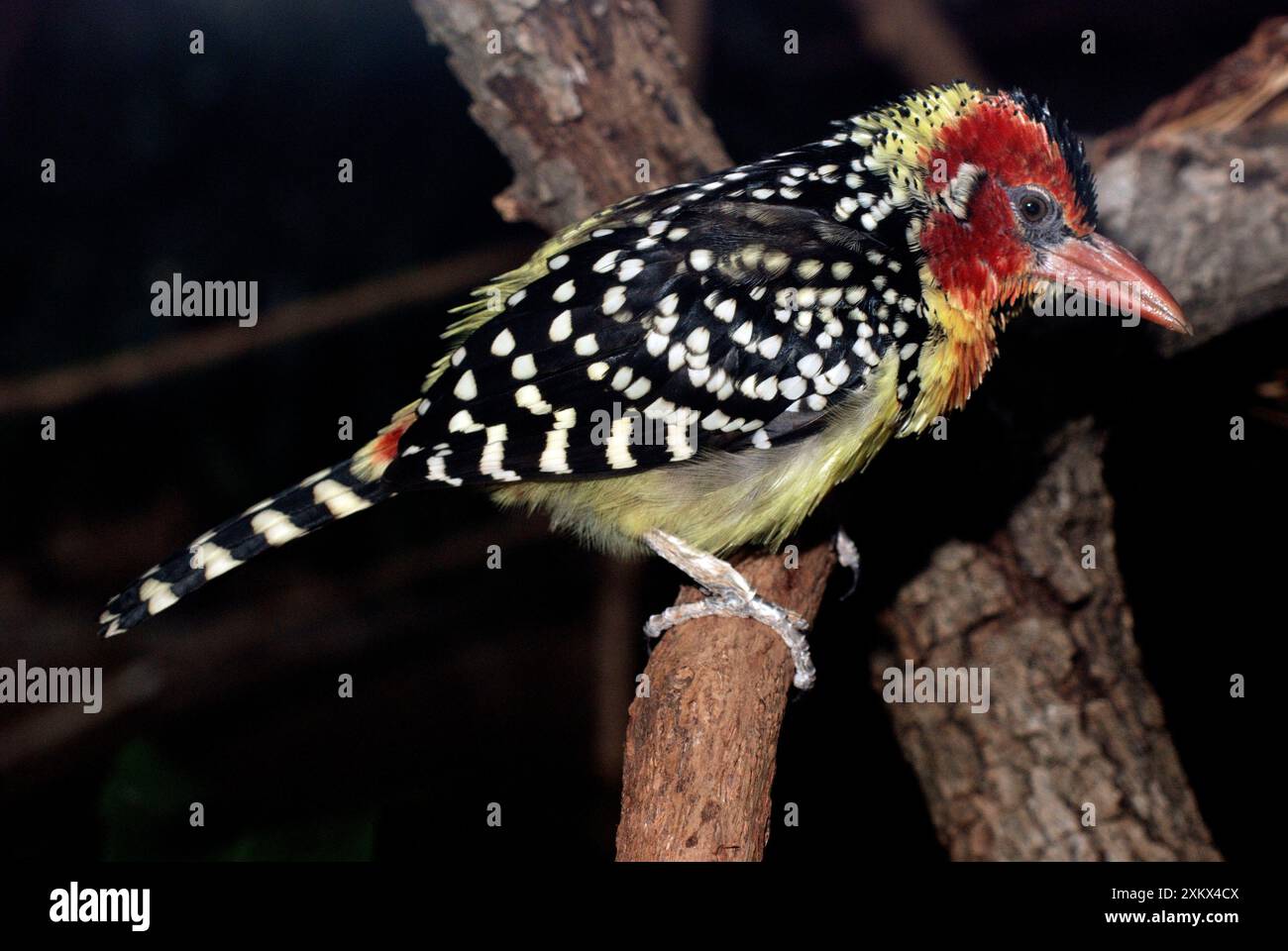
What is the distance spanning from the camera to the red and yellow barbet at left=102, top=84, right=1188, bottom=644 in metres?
2.39

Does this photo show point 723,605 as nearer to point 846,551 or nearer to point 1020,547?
point 846,551

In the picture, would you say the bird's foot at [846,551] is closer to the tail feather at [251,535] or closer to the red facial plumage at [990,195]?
the red facial plumage at [990,195]

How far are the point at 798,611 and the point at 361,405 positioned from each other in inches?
121

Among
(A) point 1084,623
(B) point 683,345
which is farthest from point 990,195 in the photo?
(A) point 1084,623

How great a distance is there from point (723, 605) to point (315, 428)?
317cm

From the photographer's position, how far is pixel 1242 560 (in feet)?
11.8

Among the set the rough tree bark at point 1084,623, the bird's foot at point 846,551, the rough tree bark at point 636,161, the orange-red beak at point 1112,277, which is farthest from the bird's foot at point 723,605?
the orange-red beak at point 1112,277

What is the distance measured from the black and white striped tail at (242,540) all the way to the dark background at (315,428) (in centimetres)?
170

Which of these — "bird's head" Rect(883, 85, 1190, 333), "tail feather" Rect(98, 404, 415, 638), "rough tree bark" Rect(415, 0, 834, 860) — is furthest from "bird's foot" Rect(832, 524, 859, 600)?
"tail feather" Rect(98, 404, 415, 638)

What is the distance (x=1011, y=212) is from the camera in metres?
2.55

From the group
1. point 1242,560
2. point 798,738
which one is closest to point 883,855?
point 798,738

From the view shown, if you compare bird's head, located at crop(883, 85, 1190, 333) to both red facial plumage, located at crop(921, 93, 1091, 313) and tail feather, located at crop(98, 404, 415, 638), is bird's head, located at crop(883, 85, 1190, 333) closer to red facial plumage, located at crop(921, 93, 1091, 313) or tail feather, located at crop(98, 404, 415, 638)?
red facial plumage, located at crop(921, 93, 1091, 313)

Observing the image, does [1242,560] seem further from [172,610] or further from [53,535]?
[53,535]

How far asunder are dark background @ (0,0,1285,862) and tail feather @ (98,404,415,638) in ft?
5.57
